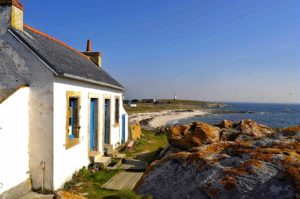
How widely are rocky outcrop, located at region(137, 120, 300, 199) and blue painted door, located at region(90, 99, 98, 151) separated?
10294 mm

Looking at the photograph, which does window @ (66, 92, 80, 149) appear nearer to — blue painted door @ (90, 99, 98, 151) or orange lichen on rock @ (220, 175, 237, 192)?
blue painted door @ (90, 99, 98, 151)

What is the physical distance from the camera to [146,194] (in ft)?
13.2

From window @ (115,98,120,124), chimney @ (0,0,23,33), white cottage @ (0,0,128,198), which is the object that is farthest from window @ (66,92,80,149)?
window @ (115,98,120,124)

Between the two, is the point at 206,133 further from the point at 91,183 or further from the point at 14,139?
the point at 14,139

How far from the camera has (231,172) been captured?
3643 millimetres

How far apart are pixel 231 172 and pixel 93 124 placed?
11.5 m

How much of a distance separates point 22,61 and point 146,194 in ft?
24.4

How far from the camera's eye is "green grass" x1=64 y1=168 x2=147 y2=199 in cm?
1010

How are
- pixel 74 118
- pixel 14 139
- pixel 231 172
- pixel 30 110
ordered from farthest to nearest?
1. pixel 74 118
2. pixel 30 110
3. pixel 14 139
4. pixel 231 172

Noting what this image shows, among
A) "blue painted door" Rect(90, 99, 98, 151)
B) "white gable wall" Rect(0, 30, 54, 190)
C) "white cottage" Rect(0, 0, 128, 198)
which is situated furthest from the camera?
"blue painted door" Rect(90, 99, 98, 151)

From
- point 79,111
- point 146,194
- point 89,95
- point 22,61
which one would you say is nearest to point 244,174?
point 146,194

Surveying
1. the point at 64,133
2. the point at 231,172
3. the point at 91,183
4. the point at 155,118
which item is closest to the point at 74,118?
the point at 64,133

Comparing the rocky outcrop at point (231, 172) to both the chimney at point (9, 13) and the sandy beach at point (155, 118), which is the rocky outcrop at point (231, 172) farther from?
the sandy beach at point (155, 118)

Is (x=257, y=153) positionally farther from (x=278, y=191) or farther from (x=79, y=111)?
(x=79, y=111)
